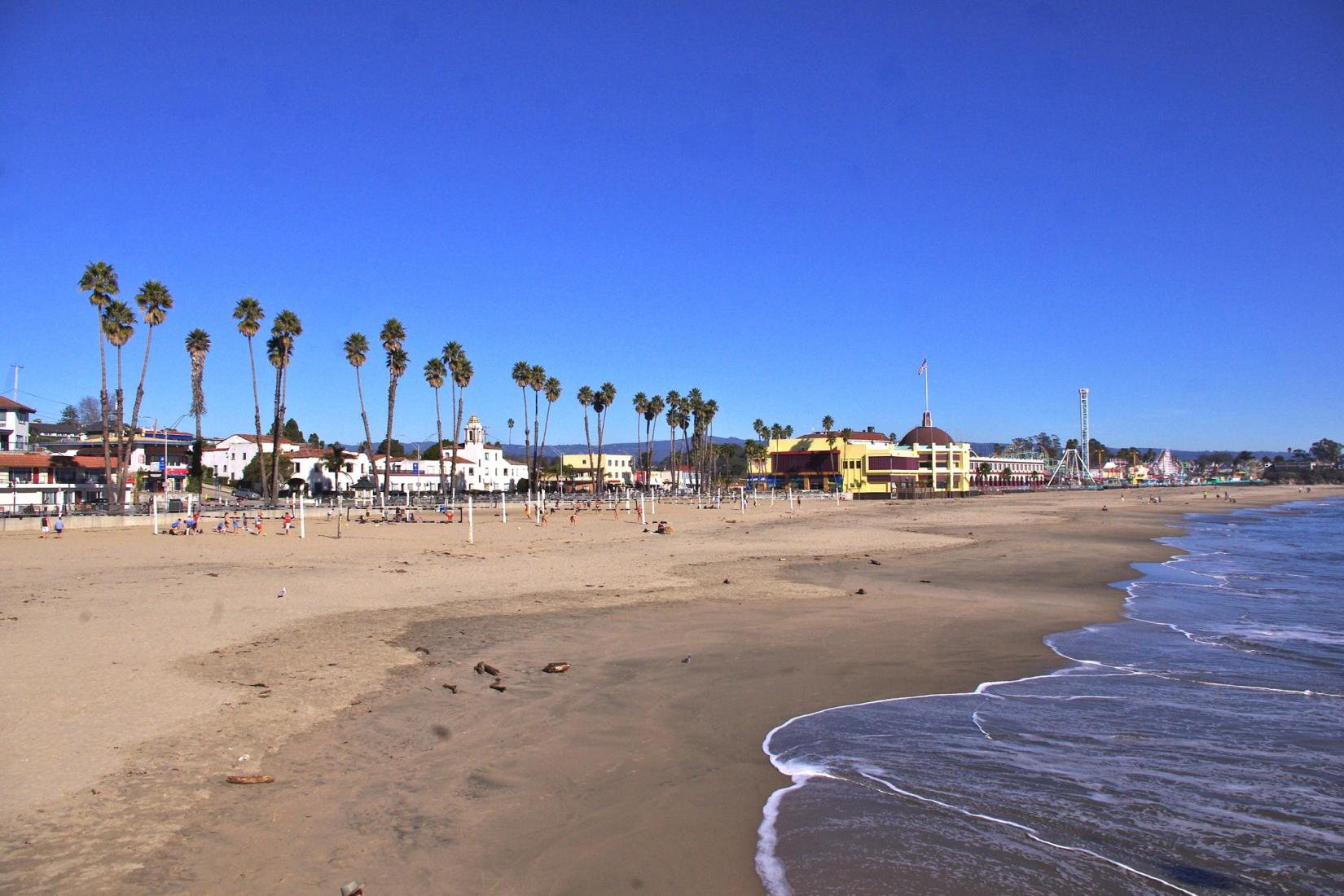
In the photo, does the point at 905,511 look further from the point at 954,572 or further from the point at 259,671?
the point at 259,671

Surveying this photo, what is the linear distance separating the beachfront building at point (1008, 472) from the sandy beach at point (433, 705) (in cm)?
13480

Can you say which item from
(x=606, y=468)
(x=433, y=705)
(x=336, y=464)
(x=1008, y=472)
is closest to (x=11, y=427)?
(x=336, y=464)

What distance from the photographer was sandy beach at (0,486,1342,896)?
5.50 meters

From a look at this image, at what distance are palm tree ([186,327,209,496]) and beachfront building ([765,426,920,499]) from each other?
66865 mm

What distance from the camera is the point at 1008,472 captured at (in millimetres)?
165375

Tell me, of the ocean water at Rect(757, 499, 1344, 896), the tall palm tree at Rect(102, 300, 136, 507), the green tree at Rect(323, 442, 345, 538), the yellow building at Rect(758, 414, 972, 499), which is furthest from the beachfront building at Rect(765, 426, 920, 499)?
the ocean water at Rect(757, 499, 1344, 896)

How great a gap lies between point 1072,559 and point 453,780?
91.2ft

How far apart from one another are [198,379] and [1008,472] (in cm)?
14515

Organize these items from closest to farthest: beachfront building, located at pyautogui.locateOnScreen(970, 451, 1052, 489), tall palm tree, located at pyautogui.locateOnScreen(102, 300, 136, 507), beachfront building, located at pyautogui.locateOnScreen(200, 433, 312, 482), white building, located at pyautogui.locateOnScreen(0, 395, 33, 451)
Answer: tall palm tree, located at pyautogui.locateOnScreen(102, 300, 136, 507) < white building, located at pyautogui.locateOnScreen(0, 395, 33, 451) < beachfront building, located at pyautogui.locateOnScreen(200, 433, 312, 482) < beachfront building, located at pyautogui.locateOnScreen(970, 451, 1052, 489)

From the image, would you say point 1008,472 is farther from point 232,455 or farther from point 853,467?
point 232,455

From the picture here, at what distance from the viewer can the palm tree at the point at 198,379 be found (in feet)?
214

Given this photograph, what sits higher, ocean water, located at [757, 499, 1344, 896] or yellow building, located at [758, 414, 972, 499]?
yellow building, located at [758, 414, 972, 499]

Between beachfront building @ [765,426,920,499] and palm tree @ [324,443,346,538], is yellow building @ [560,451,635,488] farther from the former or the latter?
palm tree @ [324,443,346,538]

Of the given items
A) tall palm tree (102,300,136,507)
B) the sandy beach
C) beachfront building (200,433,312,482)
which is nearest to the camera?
the sandy beach
